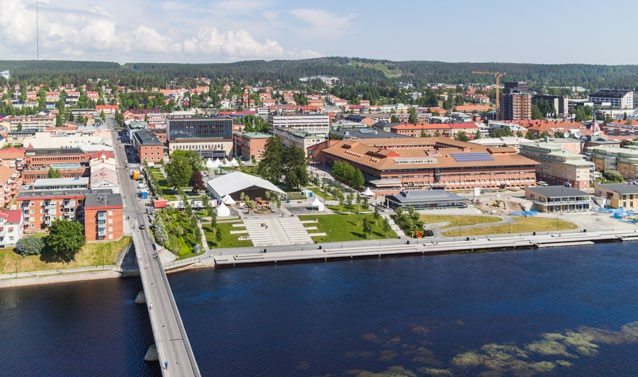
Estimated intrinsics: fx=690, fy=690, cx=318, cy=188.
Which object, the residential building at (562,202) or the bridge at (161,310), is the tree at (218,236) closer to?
the bridge at (161,310)

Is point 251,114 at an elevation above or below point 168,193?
above

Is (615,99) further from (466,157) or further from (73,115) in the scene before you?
(73,115)

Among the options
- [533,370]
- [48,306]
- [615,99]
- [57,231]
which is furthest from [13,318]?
[615,99]

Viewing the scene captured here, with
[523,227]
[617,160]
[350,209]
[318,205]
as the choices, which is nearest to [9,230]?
[318,205]

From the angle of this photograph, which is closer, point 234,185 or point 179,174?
point 234,185

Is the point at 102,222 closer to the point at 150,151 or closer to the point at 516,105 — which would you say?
the point at 150,151
